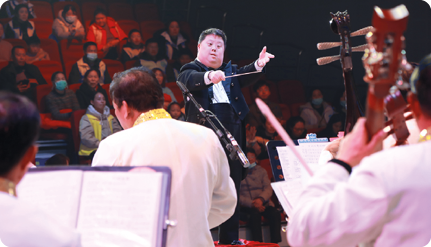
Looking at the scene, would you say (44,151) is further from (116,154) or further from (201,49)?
(116,154)

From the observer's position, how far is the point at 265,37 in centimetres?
620

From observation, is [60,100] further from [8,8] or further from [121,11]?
[121,11]

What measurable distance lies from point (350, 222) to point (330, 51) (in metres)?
5.94

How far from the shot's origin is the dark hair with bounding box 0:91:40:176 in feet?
2.73

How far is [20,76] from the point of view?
15.1ft

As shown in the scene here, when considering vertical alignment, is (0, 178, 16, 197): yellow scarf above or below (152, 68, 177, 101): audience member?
below

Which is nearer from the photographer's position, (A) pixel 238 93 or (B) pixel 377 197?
(B) pixel 377 197

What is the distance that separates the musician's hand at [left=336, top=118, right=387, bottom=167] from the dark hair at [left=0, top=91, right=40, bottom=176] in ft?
2.34

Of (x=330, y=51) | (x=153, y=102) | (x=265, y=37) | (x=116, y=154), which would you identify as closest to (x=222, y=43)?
(x=153, y=102)

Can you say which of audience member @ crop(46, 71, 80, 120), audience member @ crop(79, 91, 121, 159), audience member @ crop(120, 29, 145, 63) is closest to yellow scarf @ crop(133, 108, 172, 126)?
audience member @ crop(79, 91, 121, 159)

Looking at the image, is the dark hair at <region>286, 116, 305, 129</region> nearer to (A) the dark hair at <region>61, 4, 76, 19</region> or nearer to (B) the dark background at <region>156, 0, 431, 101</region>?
(B) the dark background at <region>156, 0, 431, 101</region>

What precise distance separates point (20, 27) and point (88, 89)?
1191 mm

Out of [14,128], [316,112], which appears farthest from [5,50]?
[14,128]

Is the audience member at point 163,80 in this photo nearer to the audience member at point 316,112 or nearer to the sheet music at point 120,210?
the audience member at point 316,112
